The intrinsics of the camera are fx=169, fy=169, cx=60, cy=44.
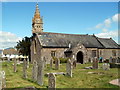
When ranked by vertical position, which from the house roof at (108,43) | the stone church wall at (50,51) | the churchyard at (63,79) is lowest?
the churchyard at (63,79)

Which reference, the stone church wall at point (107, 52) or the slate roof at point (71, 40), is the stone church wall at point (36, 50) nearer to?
the slate roof at point (71, 40)

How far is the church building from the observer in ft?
110

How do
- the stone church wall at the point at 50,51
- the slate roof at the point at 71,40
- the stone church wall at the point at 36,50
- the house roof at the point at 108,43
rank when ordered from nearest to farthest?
the stone church wall at the point at 50,51
the stone church wall at the point at 36,50
the slate roof at the point at 71,40
the house roof at the point at 108,43

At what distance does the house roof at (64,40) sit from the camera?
33.7 m

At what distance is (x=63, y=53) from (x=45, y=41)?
456cm

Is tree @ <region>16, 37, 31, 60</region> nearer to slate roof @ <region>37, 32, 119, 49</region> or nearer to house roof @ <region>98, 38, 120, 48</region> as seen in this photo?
slate roof @ <region>37, 32, 119, 49</region>

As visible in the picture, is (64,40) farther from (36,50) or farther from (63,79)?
(63,79)

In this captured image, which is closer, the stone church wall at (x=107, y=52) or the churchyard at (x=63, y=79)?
the churchyard at (x=63, y=79)

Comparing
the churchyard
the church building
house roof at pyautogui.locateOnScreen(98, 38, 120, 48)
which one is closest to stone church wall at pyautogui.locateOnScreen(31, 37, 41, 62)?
the church building

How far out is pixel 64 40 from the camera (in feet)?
118

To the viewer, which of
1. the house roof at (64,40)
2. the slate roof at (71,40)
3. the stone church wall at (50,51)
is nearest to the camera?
the stone church wall at (50,51)

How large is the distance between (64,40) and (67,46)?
1.78m

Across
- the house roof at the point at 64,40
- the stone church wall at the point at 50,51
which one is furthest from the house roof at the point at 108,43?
the stone church wall at the point at 50,51

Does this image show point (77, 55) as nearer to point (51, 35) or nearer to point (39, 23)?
point (51, 35)
